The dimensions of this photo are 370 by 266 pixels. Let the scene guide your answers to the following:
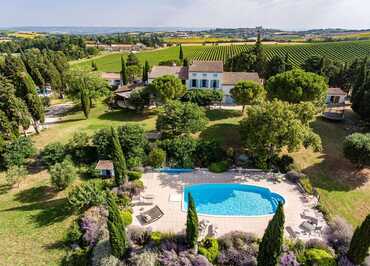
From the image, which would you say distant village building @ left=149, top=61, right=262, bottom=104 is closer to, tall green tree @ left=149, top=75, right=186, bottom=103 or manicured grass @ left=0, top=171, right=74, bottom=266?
tall green tree @ left=149, top=75, right=186, bottom=103

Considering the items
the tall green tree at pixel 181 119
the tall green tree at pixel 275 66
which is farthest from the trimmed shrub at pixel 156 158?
the tall green tree at pixel 275 66

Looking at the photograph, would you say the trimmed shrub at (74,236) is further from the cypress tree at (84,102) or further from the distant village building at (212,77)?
the distant village building at (212,77)

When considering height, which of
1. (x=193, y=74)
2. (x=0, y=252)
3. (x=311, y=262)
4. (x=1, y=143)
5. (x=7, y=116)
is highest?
(x=193, y=74)

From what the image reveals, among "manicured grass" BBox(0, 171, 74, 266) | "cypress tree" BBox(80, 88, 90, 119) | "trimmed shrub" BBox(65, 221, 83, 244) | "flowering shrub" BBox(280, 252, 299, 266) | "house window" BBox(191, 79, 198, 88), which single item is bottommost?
"manicured grass" BBox(0, 171, 74, 266)

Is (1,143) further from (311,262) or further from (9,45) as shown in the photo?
(9,45)

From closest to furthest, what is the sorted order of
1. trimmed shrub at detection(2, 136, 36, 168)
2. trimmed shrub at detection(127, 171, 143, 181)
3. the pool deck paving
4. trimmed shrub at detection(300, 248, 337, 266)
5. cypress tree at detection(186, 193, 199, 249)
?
1. trimmed shrub at detection(300, 248, 337, 266)
2. cypress tree at detection(186, 193, 199, 249)
3. the pool deck paving
4. trimmed shrub at detection(127, 171, 143, 181)
5. trimmed shrub at detection(2, 136, 36, 168)

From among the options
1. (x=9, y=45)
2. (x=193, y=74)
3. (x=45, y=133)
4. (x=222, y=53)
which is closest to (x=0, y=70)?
(x=45, y=133)

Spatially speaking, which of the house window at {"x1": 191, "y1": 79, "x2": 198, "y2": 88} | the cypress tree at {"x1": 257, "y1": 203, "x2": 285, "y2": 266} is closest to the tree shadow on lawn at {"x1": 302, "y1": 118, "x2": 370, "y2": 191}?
the cypress tree at {"x1": 257, "y1": 203, "x2": 285, "y2": 266}
